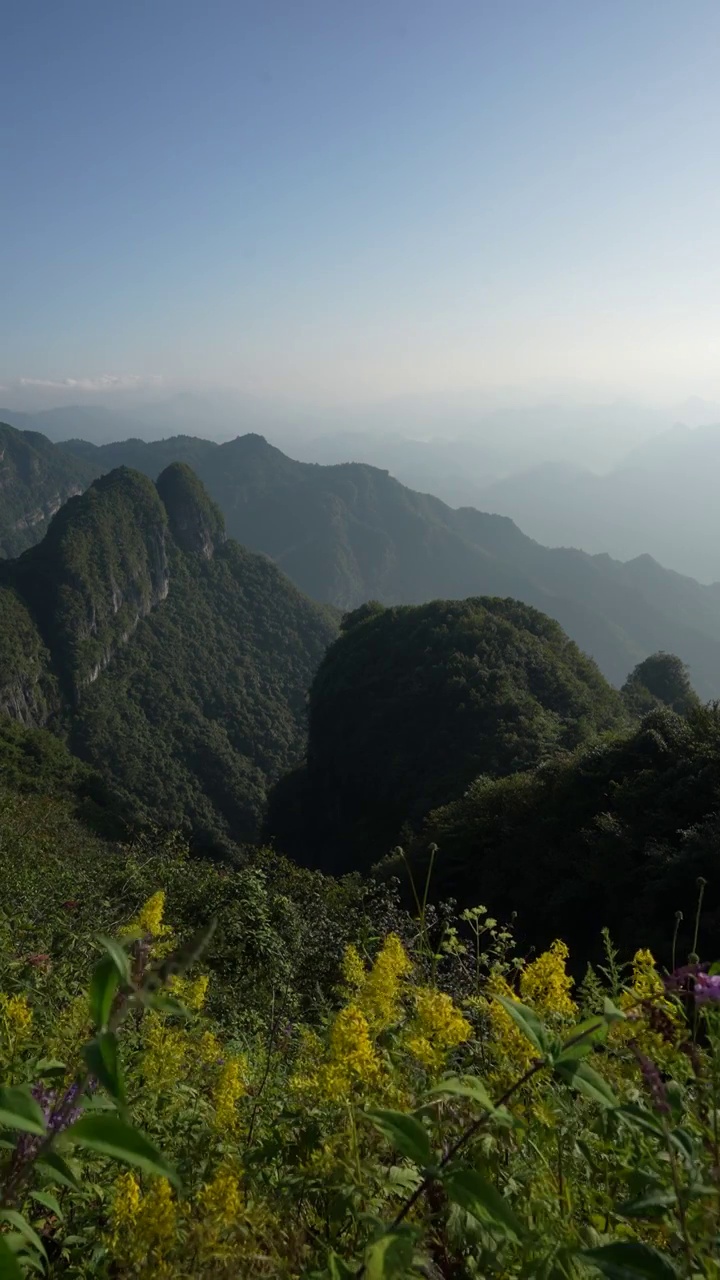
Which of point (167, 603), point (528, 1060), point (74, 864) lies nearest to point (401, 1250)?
point (528, 1060)

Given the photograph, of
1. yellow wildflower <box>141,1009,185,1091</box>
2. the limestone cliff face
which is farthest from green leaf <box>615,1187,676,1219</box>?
the limestone cliff face

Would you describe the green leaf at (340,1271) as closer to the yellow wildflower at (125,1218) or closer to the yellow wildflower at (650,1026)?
the yellow wildflower at (125,1218)

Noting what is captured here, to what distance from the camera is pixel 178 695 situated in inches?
2413

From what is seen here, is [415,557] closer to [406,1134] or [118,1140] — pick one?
[406,1134]

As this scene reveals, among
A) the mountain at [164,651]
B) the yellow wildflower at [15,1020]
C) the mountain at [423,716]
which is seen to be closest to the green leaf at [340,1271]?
the yellow wildflower at [15,1020]

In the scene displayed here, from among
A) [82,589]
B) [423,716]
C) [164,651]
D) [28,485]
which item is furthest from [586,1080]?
[28,485]

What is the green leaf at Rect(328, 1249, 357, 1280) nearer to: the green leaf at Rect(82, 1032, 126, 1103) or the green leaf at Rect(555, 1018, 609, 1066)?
the green leaf at Rect(555, 1018, 609, 1066)

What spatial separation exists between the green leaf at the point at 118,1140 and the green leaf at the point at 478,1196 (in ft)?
1.20

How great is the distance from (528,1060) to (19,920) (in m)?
3.93

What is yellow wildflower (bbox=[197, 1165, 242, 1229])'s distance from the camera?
1.06 m

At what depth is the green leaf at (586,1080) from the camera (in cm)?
79

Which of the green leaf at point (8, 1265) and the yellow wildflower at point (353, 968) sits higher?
the green leaf at point (8, 1265)

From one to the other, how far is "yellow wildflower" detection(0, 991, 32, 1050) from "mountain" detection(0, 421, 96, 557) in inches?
4877

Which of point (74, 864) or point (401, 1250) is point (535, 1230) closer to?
point (401, 1250)
